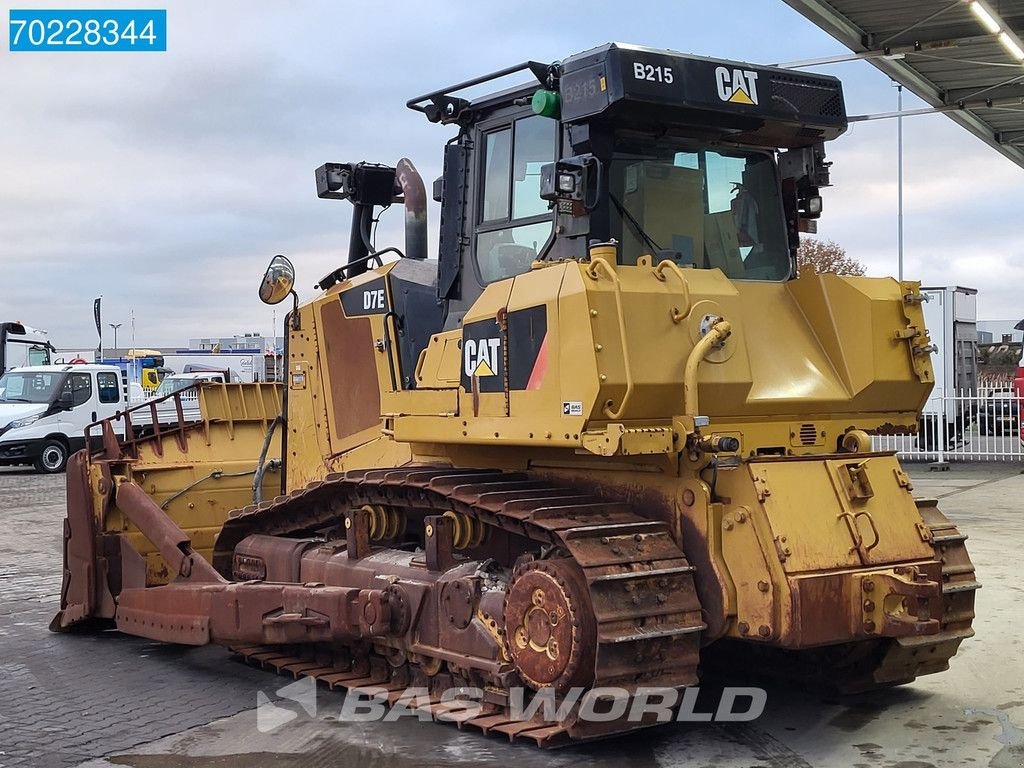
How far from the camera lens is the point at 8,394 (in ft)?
78.5

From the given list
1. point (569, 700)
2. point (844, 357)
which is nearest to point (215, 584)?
point (569, 700)

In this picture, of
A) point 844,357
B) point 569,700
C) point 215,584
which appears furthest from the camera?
point 215,584

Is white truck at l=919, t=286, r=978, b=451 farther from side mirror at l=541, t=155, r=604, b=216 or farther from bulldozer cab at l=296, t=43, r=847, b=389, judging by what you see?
side mirror at l=541, t=155, r=604, b=216

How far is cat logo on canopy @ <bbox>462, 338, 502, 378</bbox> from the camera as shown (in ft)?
19.6

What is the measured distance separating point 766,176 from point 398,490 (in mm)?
2730

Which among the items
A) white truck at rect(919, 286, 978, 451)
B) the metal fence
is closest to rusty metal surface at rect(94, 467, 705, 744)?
the metal fence

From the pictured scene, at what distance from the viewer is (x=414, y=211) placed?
26.1ft

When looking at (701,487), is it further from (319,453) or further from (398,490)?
(319,453)

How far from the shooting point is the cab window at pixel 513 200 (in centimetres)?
643

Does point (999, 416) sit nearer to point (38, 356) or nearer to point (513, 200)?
point (513, 200)

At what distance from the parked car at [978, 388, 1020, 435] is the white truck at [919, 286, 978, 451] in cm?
27

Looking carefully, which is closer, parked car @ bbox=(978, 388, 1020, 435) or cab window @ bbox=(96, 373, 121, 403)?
parked car @ bbox=(978, 388, 1020, 435)

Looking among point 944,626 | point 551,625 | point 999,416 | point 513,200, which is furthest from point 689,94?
point 999,416

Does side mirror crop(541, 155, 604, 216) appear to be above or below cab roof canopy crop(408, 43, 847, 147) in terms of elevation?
below
